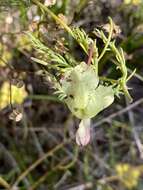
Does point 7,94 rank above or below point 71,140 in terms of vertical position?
above

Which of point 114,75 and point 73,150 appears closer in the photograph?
point 114,75

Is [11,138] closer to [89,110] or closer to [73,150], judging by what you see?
[73,150]

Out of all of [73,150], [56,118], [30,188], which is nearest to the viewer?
[30,188]

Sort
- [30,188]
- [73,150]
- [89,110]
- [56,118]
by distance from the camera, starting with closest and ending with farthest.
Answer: [89,110]
[30,188]
[73,150]
[56,118]

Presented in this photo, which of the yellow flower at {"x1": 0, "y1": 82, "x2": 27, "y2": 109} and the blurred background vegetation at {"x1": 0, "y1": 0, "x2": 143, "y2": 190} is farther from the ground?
the yellow flower at {"x1": 0, "y1": 82, "x2": 27, "y2": 109}

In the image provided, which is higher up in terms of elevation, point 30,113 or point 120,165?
point 30,113

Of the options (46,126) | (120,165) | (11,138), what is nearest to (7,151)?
(11,138)

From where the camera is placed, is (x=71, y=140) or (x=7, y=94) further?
(x=71, y=140)

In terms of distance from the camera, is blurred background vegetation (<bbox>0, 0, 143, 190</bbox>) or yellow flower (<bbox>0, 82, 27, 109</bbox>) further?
blurred background vegetation (<bbox>0, 0, 143, 190</bbox>)

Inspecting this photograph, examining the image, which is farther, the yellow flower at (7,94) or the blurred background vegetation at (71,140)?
the blurred background vegetation at (71,140)

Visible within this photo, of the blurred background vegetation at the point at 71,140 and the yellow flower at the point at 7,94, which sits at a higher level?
the yellow flower at the point at 7,94

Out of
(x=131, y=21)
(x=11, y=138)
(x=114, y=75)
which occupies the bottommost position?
(x=11, y=138)
